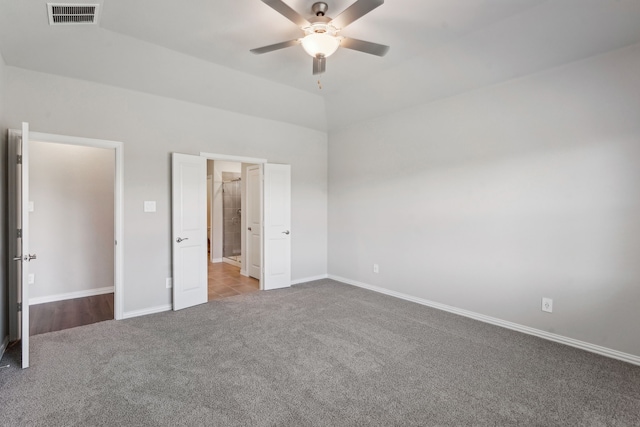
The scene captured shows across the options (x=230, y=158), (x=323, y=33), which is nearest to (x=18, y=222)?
(x=230, y=158)

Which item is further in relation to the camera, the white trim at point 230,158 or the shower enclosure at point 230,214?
the shower enclosure at point 230,214

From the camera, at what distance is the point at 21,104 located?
3.14 metres

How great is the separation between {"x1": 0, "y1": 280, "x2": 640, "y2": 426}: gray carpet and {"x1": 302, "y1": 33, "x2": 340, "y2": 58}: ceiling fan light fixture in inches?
107

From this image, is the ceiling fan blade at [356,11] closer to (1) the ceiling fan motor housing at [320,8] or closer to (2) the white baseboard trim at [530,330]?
(1) the ceiling fan motor housing at [320,8]

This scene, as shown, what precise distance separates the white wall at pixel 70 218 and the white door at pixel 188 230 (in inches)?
66.0

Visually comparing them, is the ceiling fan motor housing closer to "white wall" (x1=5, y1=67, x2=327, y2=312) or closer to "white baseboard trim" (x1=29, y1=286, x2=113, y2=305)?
"white wall" (x1=5, y1=67, x2=327, y2=312)

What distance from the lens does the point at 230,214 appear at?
7535 millimetres

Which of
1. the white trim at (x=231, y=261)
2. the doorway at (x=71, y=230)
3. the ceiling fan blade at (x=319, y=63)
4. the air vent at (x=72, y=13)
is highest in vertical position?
the air vent at (x=72, y=13)

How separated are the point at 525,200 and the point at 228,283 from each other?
15.0 ft

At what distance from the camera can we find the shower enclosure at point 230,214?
7.46m

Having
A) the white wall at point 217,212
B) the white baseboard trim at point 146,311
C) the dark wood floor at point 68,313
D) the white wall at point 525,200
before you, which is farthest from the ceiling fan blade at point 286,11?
the white wall at point 217,212

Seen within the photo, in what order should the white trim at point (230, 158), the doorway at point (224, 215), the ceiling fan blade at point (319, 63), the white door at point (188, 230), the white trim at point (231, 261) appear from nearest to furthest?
the ceiling fan blade at point (319, 63) < the white door at point (188, 230) < the white trim at point (230, 158) < the white trim at point (231, 261) < the doorway at point (224, 215)

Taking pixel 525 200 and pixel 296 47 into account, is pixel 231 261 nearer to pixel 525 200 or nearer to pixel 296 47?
pixel 296 47

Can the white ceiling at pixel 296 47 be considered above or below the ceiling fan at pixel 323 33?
above
